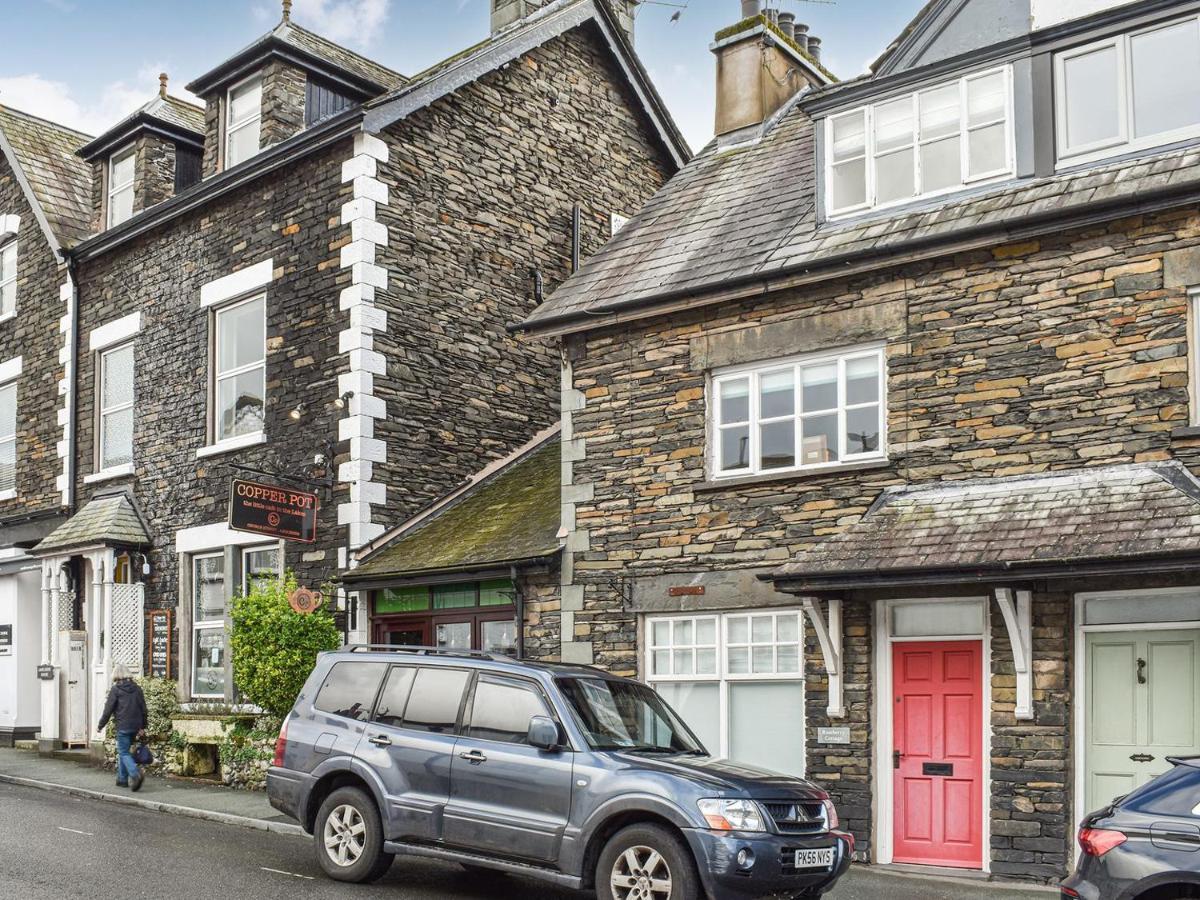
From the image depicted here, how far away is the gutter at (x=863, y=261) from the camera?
38.3 ft

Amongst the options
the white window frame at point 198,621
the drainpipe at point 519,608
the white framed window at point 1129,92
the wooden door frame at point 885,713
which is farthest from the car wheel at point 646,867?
the white window frame at point 198,621

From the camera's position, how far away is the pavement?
10156 mm

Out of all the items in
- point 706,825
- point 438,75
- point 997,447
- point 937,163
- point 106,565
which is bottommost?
point 706,825

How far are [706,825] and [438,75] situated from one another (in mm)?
12354

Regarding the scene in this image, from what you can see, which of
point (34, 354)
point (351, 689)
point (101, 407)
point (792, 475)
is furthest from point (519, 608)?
point (34, 354)

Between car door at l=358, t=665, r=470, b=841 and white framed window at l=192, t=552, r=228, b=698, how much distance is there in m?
8.76

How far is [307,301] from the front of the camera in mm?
18266

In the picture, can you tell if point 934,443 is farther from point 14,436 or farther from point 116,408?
point 14,436

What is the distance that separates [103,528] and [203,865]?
987 centimetres

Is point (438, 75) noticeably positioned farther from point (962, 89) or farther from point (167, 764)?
point (167, 764)

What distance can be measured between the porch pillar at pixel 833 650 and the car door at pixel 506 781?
3459mm

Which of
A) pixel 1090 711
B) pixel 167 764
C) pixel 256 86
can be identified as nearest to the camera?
pixel 1090 711

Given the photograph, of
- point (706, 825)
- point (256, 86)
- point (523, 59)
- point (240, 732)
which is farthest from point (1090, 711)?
point (256, 86)

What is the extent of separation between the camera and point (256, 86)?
65.1ft
